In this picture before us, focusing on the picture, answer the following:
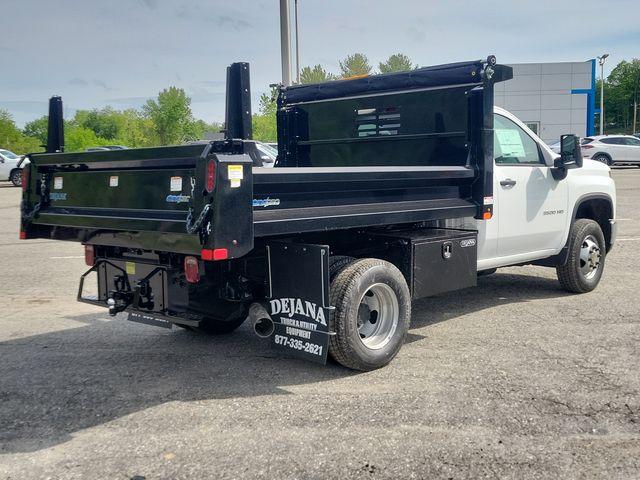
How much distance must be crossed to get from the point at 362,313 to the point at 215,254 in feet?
5.49

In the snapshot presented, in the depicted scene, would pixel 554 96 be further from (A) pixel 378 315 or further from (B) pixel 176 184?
(B) pixel 176 184

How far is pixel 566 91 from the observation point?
44000 millimetres

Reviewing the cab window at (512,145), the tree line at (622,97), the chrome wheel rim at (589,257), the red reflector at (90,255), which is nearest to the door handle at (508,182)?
the cab window at (512,145)

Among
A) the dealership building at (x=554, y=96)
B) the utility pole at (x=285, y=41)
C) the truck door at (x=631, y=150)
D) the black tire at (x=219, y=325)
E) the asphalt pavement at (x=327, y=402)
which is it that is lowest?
the asphalt pavement at (x=327, y=402)

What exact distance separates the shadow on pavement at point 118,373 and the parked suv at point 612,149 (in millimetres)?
29667

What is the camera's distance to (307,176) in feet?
15.4

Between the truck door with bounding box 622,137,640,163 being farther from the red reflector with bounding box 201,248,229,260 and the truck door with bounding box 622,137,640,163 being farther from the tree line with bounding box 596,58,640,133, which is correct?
the tree line with bounding box 596,58,640,133

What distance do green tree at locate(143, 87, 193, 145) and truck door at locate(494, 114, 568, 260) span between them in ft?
216

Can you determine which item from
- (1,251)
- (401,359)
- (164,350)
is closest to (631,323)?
(401,359)

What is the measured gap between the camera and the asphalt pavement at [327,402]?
3.71 metres

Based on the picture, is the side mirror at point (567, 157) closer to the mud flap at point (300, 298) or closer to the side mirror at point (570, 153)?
the side mirror at point (570, 153)

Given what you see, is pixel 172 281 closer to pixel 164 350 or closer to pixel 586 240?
pixel 164 350

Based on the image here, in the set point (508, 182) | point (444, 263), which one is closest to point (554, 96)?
point (508, 182)

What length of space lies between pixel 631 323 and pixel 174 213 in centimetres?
443
